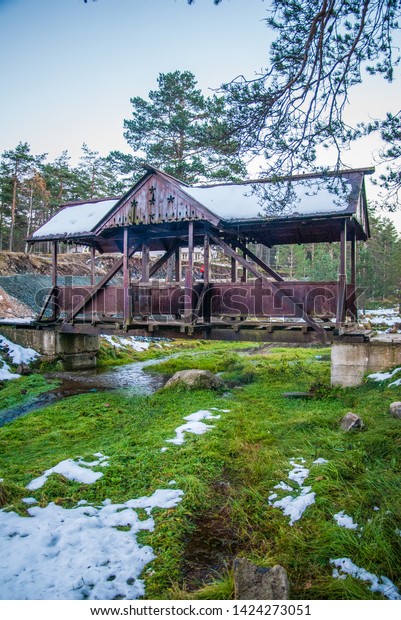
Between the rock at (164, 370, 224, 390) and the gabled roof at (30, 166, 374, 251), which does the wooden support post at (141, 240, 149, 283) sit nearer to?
the gabled roof at (30, 166, 374, 251)

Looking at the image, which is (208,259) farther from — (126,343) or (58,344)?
(126,343)

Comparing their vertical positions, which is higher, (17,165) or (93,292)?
(17,165)

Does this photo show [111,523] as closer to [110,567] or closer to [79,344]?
[110,567]

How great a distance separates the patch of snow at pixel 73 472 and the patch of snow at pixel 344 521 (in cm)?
314

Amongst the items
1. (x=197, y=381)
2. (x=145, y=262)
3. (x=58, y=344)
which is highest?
(x=145, y=262)

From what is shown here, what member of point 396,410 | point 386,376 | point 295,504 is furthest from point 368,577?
point 386,376

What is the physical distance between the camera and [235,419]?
25.2 feet

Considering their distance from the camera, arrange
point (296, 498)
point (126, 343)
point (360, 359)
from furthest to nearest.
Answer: point (126, 343) < point (360, 359) < point (296, 498)

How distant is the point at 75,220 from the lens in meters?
16.4

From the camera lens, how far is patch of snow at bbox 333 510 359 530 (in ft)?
12.7

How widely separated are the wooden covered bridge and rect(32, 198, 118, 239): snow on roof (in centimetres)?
10

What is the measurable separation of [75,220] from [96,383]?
24.5 ft

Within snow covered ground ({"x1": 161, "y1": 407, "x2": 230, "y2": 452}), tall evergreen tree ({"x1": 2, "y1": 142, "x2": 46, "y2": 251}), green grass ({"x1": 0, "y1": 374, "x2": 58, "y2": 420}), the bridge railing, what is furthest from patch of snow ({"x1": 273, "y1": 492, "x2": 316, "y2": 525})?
tall evergreen tree ({"x1": 2, "y1": 142, "x2": 46, "y2": 251})

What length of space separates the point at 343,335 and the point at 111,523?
27.7ft
